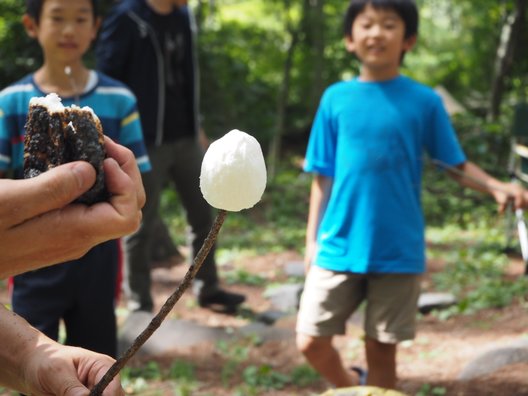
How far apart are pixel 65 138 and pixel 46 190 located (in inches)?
5.0

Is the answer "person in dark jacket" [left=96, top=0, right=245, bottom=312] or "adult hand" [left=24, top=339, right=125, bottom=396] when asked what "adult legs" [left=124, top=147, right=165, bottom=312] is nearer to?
"person in dark jacket" [left=96, top=0, right=245, bottom=312]

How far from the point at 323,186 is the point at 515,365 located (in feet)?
5.08

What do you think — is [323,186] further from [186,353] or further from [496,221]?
[496,221]

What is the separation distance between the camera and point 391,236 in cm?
300

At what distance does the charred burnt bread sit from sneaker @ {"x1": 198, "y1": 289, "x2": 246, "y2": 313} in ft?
13.3

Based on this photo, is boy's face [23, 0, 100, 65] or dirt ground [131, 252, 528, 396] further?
dirt ground [131, 252, 528, 396]

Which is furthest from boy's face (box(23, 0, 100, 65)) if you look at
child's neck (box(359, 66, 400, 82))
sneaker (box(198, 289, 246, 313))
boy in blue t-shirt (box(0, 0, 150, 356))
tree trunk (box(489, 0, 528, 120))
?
tree trunk (box(489, 0, 528, 120))

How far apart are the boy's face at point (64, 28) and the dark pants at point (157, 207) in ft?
5.15

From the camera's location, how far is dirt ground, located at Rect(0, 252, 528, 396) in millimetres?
3771

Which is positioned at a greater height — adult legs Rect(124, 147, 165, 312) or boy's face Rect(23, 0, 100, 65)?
boy's face Rect(23, 0, 100, 65)

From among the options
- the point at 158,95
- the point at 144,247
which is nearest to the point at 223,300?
the point at 144,247

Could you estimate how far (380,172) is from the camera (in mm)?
3029

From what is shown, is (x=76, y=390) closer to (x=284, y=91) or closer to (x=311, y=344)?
(x=311, y=344)

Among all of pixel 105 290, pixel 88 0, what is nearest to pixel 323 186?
pixel 105 290
